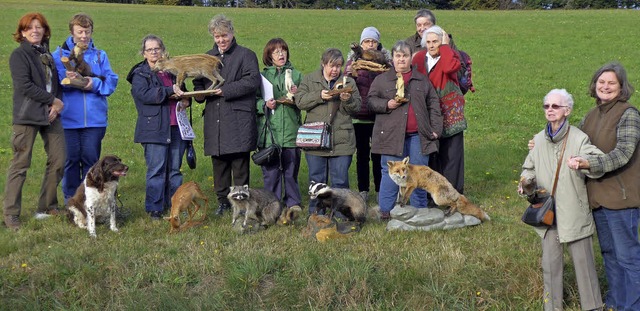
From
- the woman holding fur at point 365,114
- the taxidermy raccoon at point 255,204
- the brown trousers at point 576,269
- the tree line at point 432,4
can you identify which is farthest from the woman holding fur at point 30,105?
the tree line at point 432,4

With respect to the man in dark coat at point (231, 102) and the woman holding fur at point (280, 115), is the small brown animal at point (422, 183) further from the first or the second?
the man in dark coat at point (231, 102)

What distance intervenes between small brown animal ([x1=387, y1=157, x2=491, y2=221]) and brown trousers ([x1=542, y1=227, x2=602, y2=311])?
2062mm

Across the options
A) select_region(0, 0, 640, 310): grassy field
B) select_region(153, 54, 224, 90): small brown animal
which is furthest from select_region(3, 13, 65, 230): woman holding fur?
select_region(153, 54, 224, 90): small brown animal

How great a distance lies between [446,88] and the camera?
7859mm

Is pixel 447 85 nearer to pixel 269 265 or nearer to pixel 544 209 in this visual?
pixel 544 209

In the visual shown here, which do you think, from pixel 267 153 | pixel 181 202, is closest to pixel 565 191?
pixel 267 153

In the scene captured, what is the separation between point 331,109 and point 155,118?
2230mm

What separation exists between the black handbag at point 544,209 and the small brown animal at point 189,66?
4.29 metres

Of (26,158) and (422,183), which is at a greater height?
(26,158)

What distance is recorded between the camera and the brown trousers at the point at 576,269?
5352 millimetres

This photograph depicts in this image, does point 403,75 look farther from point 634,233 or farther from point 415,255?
point 634,233

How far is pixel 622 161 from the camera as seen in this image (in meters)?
5.01

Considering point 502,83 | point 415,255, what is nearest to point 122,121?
point 415,255

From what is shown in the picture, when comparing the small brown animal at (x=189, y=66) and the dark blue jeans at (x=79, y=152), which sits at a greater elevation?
the small brown animal at (x=189, y=66)
